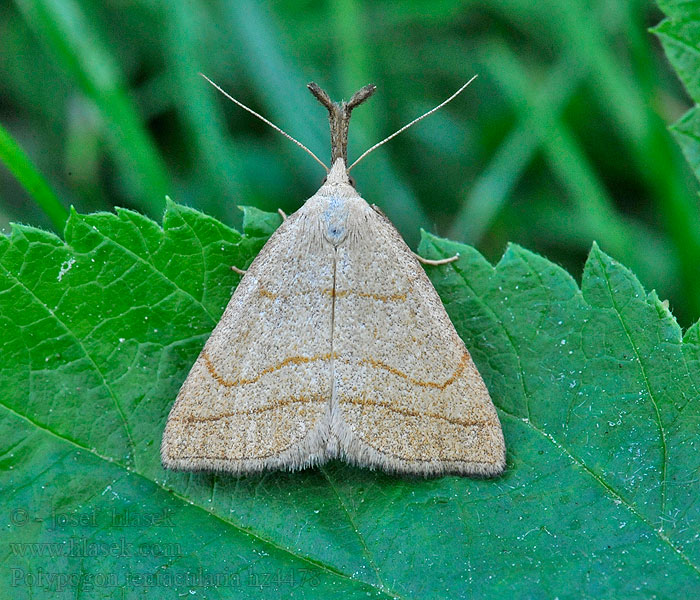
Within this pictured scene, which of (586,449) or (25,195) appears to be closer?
(586,449)

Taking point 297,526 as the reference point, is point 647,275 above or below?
above

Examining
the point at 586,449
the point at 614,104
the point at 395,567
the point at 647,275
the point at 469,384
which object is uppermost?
the point at 614,104

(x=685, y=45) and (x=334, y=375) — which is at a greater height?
(x=685, y=45)

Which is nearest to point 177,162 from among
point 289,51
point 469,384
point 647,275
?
point 289,51

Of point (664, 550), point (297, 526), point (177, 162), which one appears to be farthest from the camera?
point (177, 162)

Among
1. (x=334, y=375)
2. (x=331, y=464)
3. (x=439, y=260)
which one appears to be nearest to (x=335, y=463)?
(x=331, y=464)

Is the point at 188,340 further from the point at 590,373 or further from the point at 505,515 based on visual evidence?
the point at 590,373

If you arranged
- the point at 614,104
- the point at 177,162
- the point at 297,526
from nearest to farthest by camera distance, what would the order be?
the point at 297,526 < the point at 614,104 < the point at 177,162

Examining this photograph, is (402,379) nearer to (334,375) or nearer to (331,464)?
(334,375)
